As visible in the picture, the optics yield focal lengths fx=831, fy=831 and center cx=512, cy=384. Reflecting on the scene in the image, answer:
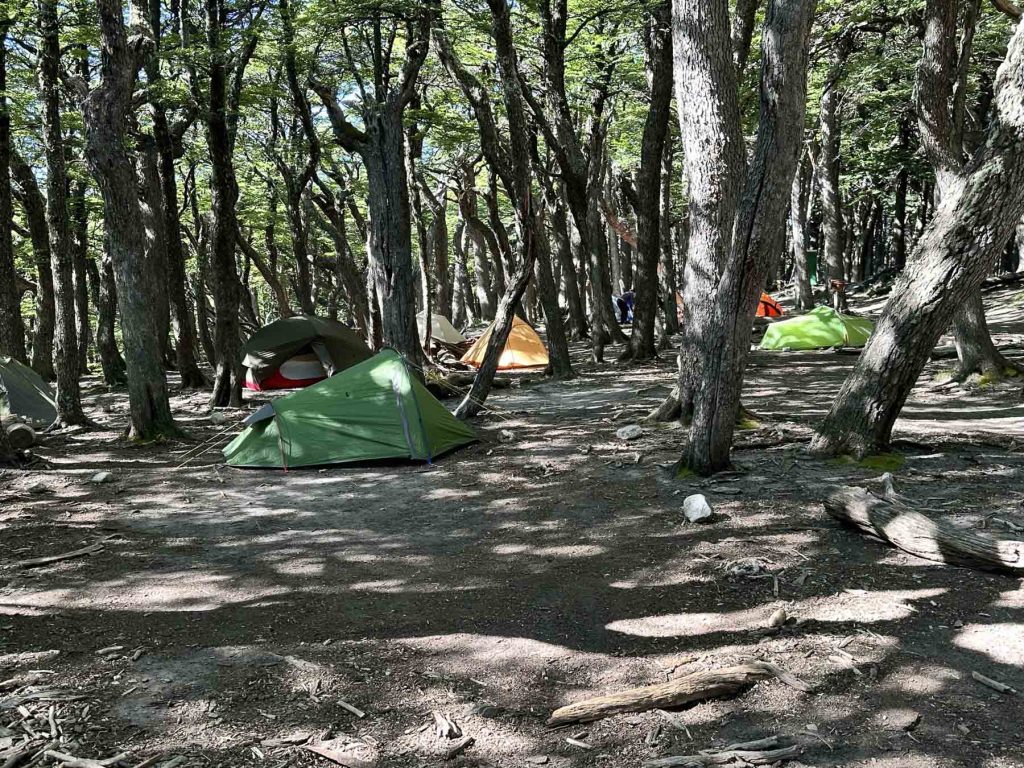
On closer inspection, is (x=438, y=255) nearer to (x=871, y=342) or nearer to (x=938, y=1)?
(x=938, y=1)

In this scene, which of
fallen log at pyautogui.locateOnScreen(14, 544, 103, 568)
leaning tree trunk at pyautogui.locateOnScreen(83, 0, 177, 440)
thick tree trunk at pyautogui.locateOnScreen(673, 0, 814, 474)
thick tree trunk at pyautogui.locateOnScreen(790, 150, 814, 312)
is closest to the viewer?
fallen log at pyautogui.locateOnScreen(14, 544, 103, 568)

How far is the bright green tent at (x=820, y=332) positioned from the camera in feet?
57.3

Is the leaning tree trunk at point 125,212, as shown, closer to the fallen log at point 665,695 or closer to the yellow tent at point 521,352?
the yellow tent at point 521,352

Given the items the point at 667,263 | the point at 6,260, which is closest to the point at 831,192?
the point at 667,263

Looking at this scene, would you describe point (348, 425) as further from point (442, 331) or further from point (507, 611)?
point (442, 331)

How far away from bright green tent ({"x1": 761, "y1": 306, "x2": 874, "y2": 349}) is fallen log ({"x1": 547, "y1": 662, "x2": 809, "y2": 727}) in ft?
48.9

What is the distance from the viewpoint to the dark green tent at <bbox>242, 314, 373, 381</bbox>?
643 inches

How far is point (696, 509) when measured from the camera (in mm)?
6215

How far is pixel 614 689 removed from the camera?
393 cm

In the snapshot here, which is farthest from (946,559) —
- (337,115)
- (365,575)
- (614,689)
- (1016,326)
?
(1016,326)

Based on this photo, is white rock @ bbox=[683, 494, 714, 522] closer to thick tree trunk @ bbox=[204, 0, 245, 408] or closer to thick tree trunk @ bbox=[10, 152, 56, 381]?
thick tree trunk @ bbox=[204, 0, 245, 408]

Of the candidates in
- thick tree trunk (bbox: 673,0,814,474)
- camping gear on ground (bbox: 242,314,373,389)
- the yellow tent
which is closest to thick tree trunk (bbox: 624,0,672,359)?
the yellow tent

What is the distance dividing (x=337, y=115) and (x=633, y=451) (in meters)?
7.09

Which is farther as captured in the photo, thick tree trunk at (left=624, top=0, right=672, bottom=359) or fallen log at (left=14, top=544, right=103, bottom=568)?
thick tree trunk at (left=624, top=0, right=672, bottom=359)
